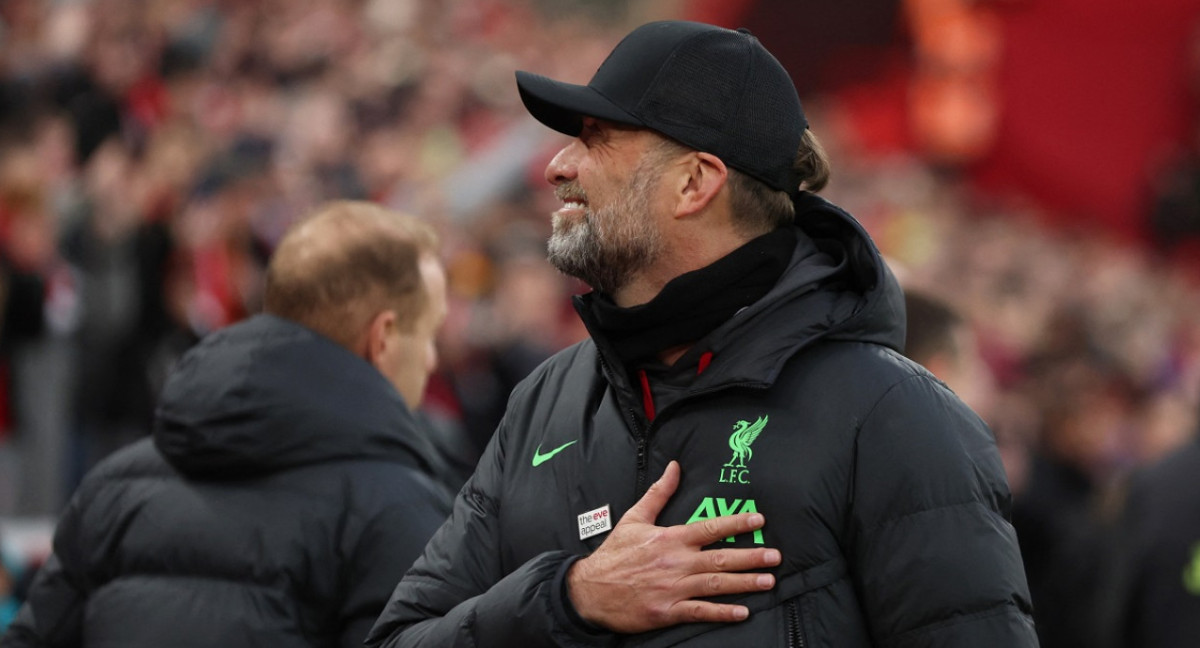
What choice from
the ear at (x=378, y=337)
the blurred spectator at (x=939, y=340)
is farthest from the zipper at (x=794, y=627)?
the blurred spectator at (x=939, y=340)

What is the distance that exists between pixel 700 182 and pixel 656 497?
0.54 metres

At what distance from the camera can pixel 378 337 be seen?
138 inches

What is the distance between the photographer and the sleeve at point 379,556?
10.2 ft

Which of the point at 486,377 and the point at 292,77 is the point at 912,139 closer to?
the point at 292,77

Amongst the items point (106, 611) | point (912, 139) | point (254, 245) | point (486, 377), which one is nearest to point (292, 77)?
point (254, 245)

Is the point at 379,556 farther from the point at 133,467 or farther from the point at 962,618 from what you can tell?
the point at 962,618

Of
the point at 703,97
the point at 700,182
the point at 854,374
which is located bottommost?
the point at 854,374

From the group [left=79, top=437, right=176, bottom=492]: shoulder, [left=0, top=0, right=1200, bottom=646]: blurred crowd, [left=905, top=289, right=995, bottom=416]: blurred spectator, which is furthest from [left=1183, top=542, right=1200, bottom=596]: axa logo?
[left=79, top=437, right=176, bottom=492]: shoulder

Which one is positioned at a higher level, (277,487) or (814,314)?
(814,314)

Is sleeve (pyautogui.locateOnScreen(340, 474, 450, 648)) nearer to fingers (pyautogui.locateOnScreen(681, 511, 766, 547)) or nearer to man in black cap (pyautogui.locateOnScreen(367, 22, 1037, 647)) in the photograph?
man in black cap (pyautogui.locateOnScreen(367, 22, 1037, 647))

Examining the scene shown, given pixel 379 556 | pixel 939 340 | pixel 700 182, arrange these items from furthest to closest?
1. pixel 939 340
2. pixel 379 556
3. pixel 700 182

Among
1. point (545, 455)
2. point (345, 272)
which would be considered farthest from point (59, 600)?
point (545, 455)

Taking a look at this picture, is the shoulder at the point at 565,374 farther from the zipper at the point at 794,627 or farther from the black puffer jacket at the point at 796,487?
the zipper at the point at 794,627

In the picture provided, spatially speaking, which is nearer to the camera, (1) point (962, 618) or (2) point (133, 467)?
(1) point (962, 618)
